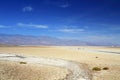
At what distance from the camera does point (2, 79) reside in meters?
18.3

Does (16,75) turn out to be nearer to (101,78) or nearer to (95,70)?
(101,78)

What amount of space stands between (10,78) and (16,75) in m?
1.20

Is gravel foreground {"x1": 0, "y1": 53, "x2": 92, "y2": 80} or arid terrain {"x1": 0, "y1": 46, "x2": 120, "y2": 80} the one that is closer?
gravel foreground {"x1": 0, "y1": 53, "x2": 92, "y2": 80}

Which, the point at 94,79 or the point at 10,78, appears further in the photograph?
the point at 94,79

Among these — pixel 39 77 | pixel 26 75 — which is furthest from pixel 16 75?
pixel 39 77

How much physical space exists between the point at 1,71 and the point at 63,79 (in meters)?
6.58

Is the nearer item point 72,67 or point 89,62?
point 72,67

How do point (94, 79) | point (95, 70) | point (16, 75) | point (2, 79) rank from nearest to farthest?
point (2, 79), point (16, 75), point (94, 79), point (95, 70)

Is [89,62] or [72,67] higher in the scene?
[89,62]

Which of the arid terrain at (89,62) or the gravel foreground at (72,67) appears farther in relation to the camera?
the arid terrain at (89,62)

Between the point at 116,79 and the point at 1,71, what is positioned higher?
the point at 1,71

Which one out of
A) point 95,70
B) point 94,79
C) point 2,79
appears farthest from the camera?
point 95,70

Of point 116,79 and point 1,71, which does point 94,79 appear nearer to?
point 116,79

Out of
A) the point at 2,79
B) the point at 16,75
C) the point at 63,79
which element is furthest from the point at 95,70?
the point at 2,79
